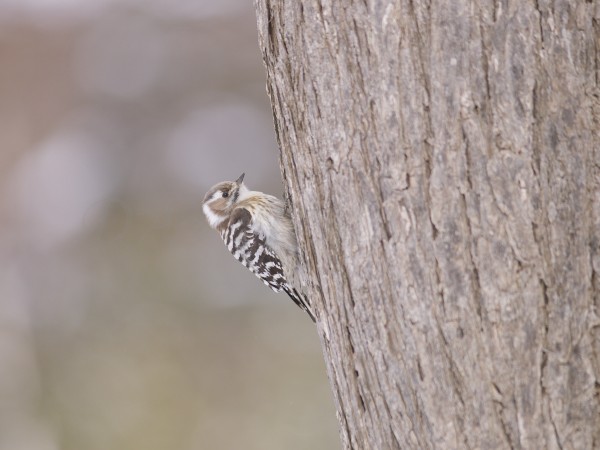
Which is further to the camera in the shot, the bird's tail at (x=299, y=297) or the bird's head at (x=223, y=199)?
the bird's head at (x=223, y=199)

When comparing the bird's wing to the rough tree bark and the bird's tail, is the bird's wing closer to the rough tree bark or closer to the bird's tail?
the bird's tail

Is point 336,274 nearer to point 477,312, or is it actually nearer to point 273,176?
point 477,312

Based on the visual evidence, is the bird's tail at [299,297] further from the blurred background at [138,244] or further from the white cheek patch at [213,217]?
the blurred background at [138,244]

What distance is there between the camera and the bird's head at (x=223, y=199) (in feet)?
15.3

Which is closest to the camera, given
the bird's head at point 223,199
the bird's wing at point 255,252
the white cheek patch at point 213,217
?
the bird's wing at point 255,252

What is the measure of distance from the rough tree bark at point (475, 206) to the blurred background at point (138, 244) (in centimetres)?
755

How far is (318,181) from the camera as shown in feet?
7.35

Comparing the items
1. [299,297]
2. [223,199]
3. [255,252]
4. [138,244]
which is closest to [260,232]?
[255,252]

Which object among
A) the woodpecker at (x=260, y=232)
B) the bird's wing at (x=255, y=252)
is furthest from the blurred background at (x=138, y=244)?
the bird's wing at (x=255, y=252)

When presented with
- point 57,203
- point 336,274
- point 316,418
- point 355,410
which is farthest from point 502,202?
point 57,203

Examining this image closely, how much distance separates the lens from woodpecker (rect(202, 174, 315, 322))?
4129 millimetres

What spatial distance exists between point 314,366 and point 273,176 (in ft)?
7.80

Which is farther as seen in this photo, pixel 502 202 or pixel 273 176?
pixel 273 176

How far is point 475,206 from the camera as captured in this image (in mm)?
2047
